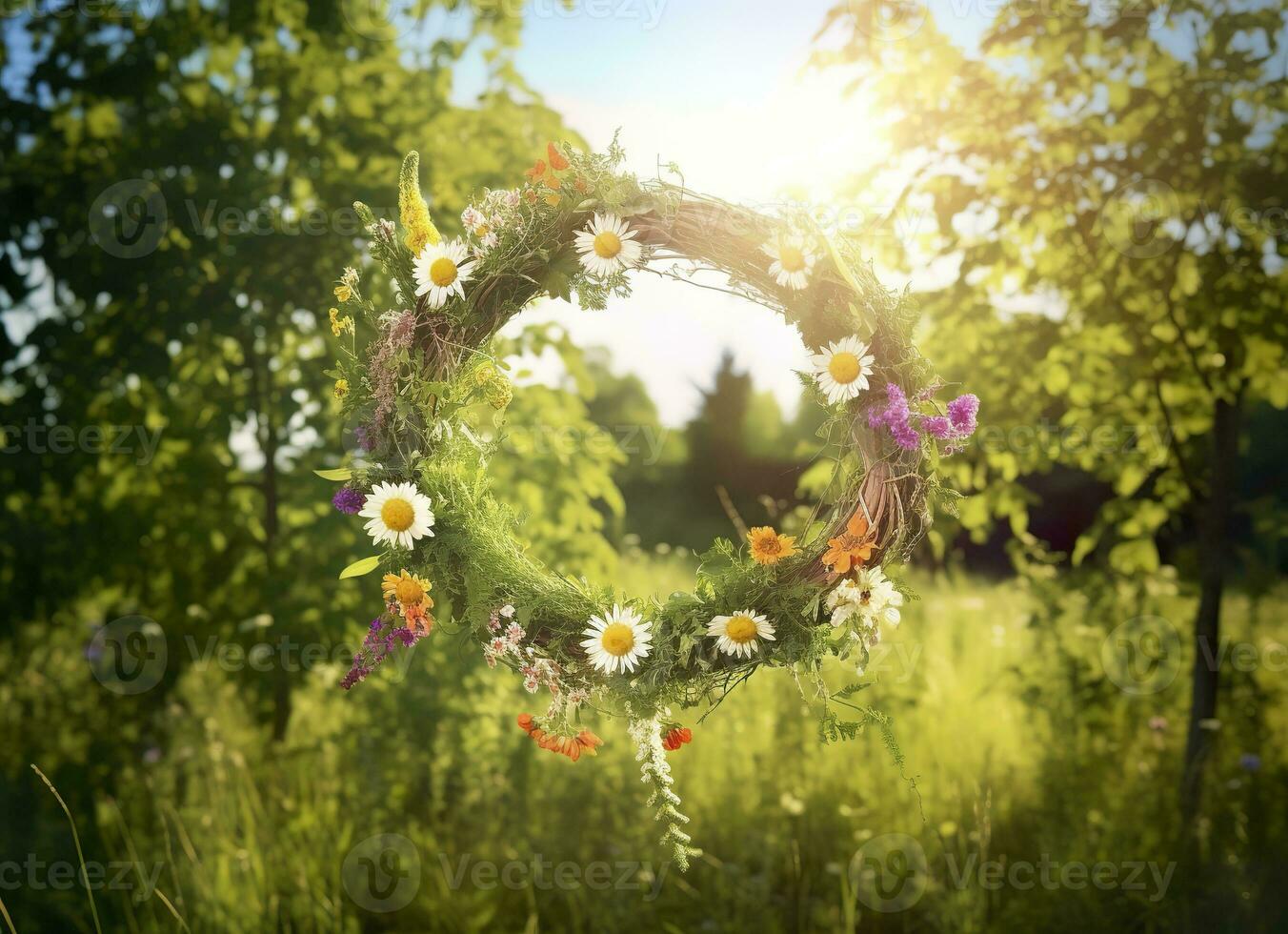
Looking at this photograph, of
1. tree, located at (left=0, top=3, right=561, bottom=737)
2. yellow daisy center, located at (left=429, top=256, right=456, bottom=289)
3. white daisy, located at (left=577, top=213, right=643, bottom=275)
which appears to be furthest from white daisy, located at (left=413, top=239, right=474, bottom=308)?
tree, located at (left=0, top=3, right=561, bottom=737)

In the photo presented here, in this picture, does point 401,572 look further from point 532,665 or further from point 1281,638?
point 1281,638

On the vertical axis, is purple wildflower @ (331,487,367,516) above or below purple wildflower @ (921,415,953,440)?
below

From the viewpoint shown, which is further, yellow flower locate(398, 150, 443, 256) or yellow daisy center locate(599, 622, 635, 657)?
yellow flower locate(398, 150, 443, 256)

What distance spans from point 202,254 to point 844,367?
3.19 metres

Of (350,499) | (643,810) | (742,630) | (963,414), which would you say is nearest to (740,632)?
(742,630)

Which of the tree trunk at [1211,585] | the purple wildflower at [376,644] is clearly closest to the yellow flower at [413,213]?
the purple wildflower at [376,644]

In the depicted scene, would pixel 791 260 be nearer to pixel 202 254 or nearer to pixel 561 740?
pixel 561 740

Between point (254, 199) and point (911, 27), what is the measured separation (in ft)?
9.46

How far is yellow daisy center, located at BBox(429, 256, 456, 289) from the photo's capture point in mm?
2445

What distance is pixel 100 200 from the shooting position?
424 cm

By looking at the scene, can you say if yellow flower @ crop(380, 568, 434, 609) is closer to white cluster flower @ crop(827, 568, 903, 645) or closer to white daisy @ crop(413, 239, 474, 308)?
white daisy @ crop(413, 239, 474, 308)

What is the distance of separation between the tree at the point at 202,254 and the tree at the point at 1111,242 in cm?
182

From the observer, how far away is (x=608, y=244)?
2289 millimetres

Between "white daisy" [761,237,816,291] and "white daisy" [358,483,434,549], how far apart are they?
0.99 m
